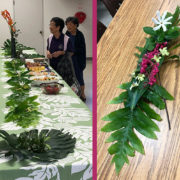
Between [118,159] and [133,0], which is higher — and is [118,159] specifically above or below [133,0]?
below

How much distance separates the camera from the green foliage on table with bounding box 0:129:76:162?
1.15 m

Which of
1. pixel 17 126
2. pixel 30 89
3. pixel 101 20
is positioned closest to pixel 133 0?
pixel 101 20

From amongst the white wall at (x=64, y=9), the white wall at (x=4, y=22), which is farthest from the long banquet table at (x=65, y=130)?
the white wall at (x=64, y=9)

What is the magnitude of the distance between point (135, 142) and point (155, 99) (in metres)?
0.07

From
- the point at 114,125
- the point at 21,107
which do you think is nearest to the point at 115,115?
the point at 114,125

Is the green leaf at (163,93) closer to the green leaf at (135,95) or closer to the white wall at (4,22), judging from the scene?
the green leaf at (135,95)

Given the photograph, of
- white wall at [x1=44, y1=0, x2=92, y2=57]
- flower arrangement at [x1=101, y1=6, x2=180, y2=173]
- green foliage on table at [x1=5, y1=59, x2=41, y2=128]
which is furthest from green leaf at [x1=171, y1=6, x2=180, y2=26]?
white wall at [x1=44, y1=0, x2=92, y2=57]

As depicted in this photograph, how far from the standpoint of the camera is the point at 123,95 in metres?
0.57

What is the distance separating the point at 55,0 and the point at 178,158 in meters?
9.13

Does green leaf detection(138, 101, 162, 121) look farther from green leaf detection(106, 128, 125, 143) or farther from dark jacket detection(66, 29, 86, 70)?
dark jacket detection(66, 29, 86, 70)

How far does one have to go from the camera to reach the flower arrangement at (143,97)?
1.70 feet

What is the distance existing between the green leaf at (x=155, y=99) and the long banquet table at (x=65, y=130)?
64cm

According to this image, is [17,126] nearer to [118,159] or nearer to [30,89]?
[30,89]

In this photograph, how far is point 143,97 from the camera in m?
0.56
